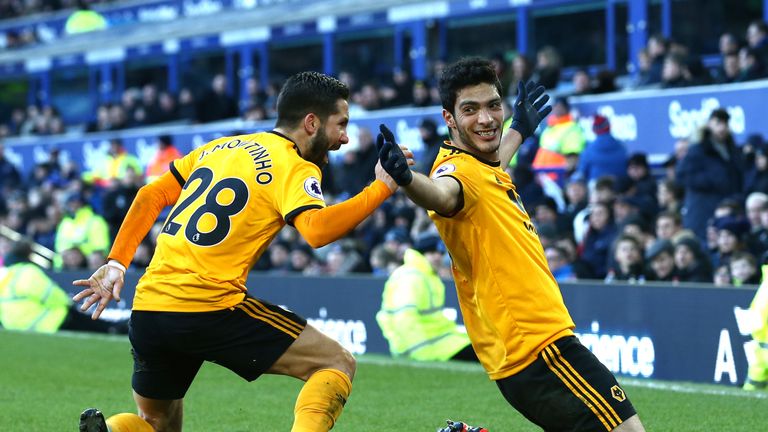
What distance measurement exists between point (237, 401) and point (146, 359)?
3687mm

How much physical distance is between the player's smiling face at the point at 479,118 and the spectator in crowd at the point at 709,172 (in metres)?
7.34

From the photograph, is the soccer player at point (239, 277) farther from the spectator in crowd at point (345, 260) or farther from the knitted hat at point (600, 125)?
the spectator in crowd at point (345, 260)

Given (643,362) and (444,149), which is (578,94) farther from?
(444,149)

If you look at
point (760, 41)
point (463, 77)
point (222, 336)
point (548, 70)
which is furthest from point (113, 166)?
point (463, 77)

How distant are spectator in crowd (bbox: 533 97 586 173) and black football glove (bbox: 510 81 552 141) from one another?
7839 mm

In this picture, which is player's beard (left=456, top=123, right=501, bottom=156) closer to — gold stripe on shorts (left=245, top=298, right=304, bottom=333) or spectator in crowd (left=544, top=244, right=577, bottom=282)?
gold stripe on shorts (left=245, top=298, right=304, bottom=333)

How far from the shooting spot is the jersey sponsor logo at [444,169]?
4893 mm

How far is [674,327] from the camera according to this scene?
400 inches

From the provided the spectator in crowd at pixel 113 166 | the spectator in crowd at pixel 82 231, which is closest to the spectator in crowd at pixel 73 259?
the spectator in crowd at pixel 82 231

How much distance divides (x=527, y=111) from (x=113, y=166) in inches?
632

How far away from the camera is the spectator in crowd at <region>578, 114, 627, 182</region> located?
1344cm

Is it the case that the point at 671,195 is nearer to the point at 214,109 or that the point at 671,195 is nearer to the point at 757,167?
the point at 757,167

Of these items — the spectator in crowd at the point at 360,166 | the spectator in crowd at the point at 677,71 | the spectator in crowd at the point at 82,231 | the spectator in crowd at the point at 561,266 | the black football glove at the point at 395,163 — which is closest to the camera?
the black football glove at the point at 395,163

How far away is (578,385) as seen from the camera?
4.88 meters
